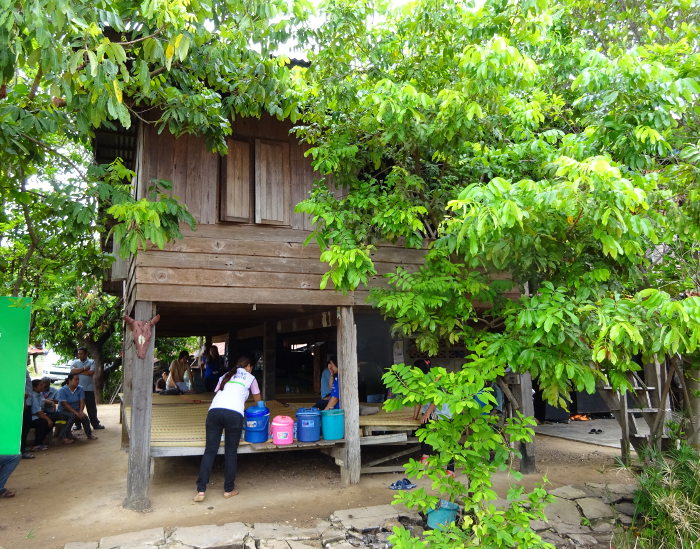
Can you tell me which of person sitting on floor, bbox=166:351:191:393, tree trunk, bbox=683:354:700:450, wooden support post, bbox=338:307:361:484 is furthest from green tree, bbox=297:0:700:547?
person sitting on floor, bbox=166:351:191:393

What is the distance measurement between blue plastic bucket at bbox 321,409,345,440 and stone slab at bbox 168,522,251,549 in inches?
78.1

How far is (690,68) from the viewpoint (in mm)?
4512

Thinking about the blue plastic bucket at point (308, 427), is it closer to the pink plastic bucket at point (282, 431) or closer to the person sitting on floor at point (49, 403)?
the pink plastic bucket at point (282, 431)

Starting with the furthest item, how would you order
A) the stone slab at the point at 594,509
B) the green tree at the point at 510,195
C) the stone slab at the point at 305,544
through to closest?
the stone slab at the point at 594,509
the stone slab at the point at 305,544
the green tree at the point at 510,195

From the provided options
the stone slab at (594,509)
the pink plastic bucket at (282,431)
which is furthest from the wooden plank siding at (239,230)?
the stone slab at (594,509)

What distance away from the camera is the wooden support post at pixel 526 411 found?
8289mm

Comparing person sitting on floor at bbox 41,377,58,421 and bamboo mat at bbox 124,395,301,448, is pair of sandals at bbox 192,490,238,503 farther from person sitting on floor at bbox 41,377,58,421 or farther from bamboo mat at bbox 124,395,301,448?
person sitting on floor at bbox 41,377,58,421

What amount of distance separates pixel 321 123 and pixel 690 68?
4.07m

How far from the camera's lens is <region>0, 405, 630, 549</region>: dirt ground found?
5938 millimetres

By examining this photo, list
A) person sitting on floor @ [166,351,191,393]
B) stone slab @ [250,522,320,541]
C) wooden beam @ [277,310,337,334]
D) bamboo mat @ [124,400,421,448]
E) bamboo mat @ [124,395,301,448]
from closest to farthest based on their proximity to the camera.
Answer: stone slab @ [250,522,320,541], bamboo mat @ [124,395,301,448], bamboo mat @ [124,400,421,448], wooden beam @ [277,310,337,334], person sitting on floor @ [166,351,191,393]

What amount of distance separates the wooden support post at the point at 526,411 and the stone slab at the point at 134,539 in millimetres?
→ 5551

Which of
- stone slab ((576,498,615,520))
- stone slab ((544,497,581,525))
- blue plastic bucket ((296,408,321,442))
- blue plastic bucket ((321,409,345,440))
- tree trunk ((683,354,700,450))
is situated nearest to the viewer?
stone slab ((544,497,581,525))

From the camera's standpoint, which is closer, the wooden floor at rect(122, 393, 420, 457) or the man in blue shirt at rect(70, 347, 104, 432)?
the wooden floor at rect(122, 393, 420, 457)

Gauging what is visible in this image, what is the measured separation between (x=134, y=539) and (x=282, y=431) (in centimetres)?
232
